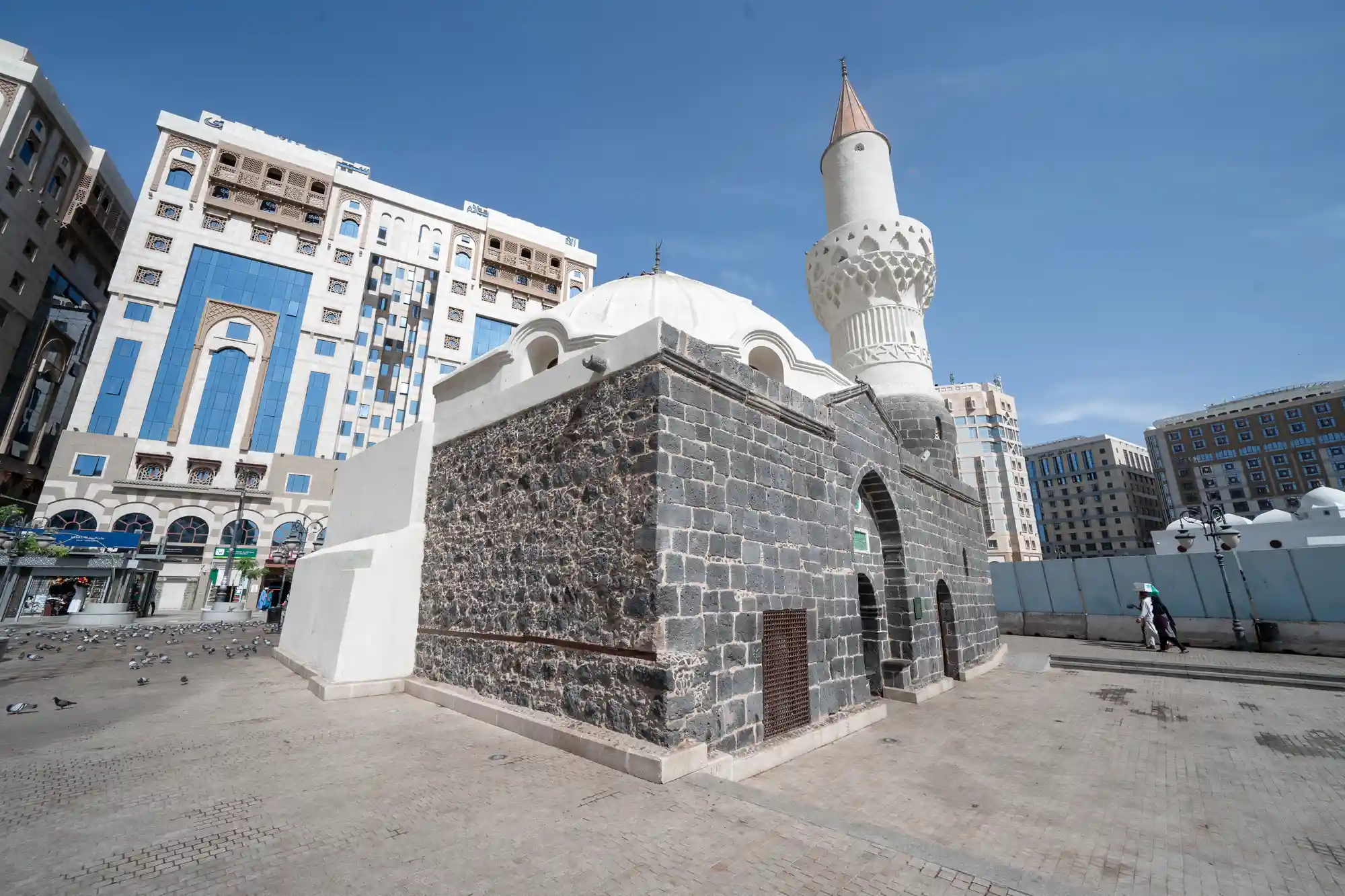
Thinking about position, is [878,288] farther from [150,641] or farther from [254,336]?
[254,336]

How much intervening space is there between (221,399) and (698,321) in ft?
107

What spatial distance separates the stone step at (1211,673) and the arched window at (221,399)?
38.0 m

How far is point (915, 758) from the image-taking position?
5.84 m

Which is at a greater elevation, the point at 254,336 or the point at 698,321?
the point at 254,336

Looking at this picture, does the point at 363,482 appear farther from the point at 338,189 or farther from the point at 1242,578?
the point at 338,189

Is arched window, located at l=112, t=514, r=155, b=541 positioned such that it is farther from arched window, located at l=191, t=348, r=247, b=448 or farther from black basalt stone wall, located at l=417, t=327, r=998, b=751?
black basalt stone wall, located at l=417, t=327, r=998, b=751

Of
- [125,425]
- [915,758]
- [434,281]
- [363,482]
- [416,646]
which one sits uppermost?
[434,281]

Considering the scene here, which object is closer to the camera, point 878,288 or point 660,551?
point 660,551

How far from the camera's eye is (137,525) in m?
27.5

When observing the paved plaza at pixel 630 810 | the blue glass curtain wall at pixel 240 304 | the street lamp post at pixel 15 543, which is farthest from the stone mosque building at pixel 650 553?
the blue glass curtain wall at pixel 240 304

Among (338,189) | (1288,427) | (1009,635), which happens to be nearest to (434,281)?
(338,189)

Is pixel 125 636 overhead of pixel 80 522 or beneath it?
beneath

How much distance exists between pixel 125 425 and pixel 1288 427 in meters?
96.4

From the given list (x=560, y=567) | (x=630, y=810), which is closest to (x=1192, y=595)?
(x=560, y=567)
